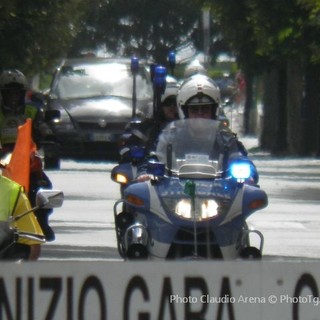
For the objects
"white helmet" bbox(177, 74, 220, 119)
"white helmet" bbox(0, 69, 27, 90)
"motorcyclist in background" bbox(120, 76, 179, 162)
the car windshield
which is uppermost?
the car windshield

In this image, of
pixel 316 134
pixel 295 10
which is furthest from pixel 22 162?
pixel 316 134

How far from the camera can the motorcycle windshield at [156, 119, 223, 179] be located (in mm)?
11477

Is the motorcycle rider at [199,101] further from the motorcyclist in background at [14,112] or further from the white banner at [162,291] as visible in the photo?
the white banner at [162,291]

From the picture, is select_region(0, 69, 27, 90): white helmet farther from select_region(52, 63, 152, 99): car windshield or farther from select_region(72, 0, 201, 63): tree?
select_region(72, 0, 201, 63): tree

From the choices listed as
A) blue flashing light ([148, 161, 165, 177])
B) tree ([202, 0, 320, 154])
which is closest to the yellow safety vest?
blue flashing light ([148, 161, 165, 177])

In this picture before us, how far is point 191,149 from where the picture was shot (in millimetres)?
11789

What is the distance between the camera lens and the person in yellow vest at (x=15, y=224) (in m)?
8.66

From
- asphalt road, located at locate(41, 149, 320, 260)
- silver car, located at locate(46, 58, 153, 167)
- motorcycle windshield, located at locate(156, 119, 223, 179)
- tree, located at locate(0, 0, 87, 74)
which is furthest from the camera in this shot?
silver car, located at locate(46, 58, 153, 167)

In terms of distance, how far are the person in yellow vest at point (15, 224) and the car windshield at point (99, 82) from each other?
66.8ft

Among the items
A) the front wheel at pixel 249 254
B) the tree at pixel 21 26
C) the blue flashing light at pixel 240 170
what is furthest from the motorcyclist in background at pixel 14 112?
Result: the tree at pixel 21 26

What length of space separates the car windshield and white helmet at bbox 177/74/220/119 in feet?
56.6

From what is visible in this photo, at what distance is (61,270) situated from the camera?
7.73 meters

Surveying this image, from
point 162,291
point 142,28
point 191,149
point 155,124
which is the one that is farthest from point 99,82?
point 142,28

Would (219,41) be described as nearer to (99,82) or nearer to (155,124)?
(99,82)
